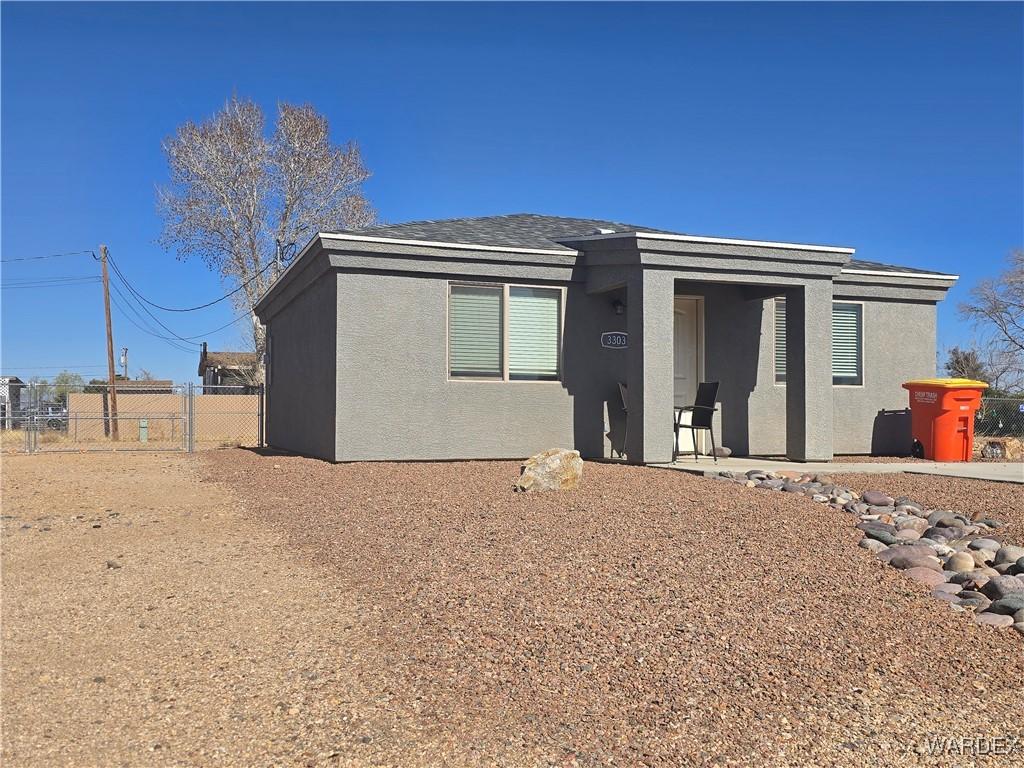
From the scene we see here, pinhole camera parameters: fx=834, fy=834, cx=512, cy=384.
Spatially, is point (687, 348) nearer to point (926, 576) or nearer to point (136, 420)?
point (926, 576)

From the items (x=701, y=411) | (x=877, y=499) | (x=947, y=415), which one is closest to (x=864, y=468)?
(x=701, y=411)

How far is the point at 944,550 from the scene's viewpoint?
5.59 m

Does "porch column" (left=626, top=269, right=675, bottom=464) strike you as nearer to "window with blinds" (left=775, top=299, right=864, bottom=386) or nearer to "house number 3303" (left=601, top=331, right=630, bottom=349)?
"house number 3303" (left=601, top=331, right=630, bottom=349)

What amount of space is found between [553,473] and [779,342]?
5.96 metres

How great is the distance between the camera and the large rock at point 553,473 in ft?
25.7

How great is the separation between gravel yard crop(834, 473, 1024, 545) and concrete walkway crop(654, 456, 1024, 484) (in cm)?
31

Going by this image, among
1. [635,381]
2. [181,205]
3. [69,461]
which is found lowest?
[69,461]

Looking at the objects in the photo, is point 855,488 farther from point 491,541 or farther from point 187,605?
point 187,605

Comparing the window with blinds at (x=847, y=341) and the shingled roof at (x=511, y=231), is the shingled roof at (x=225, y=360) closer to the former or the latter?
the shingled roof at (x=511, y=231)

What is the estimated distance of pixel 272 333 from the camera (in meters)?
17.8

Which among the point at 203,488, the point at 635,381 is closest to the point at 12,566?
the point at 203,488

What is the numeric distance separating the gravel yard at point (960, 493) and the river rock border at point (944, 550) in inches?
6.7

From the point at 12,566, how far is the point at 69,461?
1011cm

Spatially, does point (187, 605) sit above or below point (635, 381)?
below
